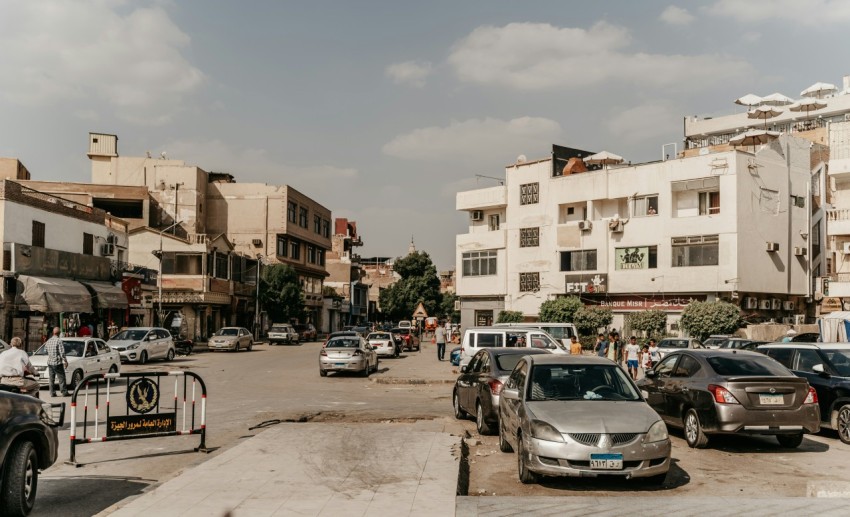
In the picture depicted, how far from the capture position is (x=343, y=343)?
96.3ft

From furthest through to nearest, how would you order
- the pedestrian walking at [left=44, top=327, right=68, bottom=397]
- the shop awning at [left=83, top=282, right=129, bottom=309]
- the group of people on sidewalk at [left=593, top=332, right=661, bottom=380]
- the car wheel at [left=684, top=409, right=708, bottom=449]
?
the shop awning at [left=83, top=282, right=129, bottom=309] → the group of people on sidewalk at [left=593, top=332, right=661, bottom=380] → the pedestrian walking at [left=44, top=327, right=68, bottom=397] → the car wheel at [left=684, top=409, right=708, bottom=449]

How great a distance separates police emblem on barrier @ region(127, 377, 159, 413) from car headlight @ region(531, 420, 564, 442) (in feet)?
17.9

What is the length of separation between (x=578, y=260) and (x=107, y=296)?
101 feet

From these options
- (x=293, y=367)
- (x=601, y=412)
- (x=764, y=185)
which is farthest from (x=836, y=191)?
(x=601, y=412)

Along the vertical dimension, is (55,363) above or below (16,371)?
below

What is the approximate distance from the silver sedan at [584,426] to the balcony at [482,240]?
5068 cm

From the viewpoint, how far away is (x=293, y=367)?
110 feet

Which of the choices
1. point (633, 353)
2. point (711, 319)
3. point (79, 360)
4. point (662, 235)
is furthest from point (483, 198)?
point (79, 360)

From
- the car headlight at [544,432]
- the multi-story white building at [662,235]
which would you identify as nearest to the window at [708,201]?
the multi-story white building at [662,235]

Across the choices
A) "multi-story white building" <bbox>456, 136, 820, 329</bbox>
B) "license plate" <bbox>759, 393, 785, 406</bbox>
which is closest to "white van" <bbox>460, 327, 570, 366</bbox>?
"license plate" <bbox>759, 393, 785, 406</bbox>

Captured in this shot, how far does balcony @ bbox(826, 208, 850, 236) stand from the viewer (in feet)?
165

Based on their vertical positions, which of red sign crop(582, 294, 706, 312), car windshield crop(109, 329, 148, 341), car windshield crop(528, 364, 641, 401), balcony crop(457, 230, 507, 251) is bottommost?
car windshield crop(109, 329, 148, 341)

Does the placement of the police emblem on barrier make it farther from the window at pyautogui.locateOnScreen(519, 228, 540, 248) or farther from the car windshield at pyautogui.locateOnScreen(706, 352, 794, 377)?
the window at pyautogui.locateOnScreen(519, 228, 540, 248)

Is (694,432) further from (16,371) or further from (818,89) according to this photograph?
(818,89)
